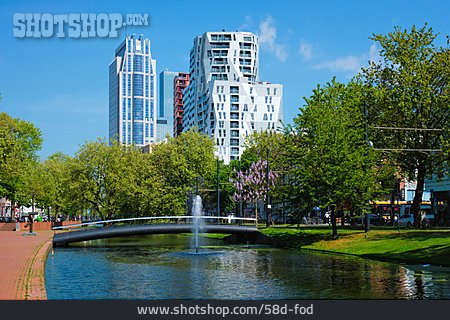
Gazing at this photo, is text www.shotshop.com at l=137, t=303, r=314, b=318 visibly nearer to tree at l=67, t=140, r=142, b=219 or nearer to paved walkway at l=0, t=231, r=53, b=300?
paved walkway at l=0, t=231, r=53, b=300

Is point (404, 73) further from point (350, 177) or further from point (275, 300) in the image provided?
point (275, 300)

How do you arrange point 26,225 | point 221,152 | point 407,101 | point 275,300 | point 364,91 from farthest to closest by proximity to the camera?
1. point 221,152
2. point 26,225
3. point 364,91
4. point 407,101
5. point 275,300

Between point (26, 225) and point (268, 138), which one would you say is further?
point (268, 138)

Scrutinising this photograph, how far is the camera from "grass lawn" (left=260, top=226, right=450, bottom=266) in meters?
34.4

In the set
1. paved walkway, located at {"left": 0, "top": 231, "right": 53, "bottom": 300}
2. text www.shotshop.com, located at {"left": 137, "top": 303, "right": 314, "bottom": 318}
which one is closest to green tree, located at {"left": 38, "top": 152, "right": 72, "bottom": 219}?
paved walkway, located at {"left": 0, "top": 231, "right": 53, "bottom": 300}

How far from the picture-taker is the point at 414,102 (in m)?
50.0

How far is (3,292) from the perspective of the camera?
19.4 m

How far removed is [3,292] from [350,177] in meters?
31.0

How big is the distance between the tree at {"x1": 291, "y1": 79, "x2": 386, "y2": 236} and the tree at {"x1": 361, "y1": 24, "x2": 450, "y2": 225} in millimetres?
3723

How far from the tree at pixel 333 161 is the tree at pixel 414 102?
3.72m

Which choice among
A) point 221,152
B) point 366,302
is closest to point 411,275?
point 366,302

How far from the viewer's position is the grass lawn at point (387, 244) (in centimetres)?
3438

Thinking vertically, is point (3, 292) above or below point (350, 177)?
below

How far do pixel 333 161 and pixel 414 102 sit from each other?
31.1 ft
